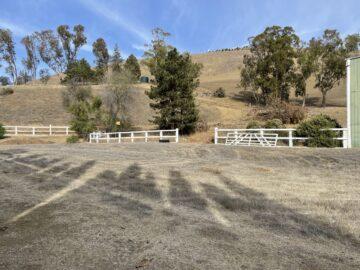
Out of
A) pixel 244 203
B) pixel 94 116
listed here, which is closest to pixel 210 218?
pixel 244 203

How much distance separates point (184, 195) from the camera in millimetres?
7973

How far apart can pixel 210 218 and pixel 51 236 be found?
250 cm

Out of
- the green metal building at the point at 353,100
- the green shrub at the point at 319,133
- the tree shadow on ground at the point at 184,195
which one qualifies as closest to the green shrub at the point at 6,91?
the green shrub at the point at 319,133

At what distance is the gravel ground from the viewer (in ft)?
14.7

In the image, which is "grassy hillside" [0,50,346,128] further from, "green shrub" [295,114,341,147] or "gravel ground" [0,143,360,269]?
"gravel ground" [0,143,360,269]

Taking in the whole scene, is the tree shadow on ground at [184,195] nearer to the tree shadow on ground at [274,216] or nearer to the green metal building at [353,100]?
the tree shadow on ground at [274,216]

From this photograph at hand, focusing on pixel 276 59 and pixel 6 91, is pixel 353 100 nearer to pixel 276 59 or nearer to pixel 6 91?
pixel 276 59

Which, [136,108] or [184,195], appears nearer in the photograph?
[184,195]

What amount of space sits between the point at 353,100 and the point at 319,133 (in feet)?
8.00

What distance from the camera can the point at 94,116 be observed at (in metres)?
40.5

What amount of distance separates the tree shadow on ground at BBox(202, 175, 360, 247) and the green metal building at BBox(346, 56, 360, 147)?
44.2 ft

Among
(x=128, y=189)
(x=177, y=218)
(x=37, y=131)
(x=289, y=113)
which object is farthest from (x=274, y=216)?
(x=37, y=131)

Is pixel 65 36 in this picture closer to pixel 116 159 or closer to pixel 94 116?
pixel 94 116

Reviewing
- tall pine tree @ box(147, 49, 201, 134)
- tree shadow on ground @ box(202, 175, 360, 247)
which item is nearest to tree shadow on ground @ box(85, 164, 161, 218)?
tree shadow on ground @ box(202, 175, 360, 247)
